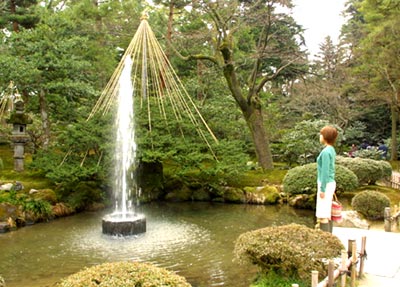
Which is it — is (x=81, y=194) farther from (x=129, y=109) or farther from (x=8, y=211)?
(x=129, y=109)

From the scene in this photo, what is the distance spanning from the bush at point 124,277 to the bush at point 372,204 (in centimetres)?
816

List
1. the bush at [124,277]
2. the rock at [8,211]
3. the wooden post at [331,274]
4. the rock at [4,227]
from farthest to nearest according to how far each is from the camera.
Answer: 1. the rock at [8,211]
2. the rock at [4,227]
3. the wooden post at [331,274]
4. the bush at [124,277]

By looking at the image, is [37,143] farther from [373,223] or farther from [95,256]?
[373,223]

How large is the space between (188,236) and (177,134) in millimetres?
6077

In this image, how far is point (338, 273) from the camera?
16.2ft

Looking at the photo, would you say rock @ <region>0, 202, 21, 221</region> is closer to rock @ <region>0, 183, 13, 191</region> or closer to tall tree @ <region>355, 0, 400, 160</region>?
rock @ <region>0, 183, 13, 191</region>

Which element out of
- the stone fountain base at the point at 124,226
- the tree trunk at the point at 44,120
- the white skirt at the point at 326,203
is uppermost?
the tree trunk at the point at 44,120

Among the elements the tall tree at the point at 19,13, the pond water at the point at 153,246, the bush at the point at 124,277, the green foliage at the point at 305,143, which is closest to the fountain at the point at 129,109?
the pond water at the point at 153,246

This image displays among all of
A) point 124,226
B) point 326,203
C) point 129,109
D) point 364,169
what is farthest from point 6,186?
point 364,169

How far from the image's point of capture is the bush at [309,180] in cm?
1309

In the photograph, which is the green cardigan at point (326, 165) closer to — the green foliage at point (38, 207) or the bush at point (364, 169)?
the green foliage at point (38, 207)

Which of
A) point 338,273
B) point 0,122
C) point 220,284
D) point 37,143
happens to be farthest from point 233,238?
point 0,122

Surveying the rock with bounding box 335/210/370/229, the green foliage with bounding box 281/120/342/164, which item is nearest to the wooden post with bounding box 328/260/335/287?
the rock with bounding box 335/210/370/229

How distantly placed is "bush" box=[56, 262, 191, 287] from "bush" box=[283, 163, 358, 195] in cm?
1017
